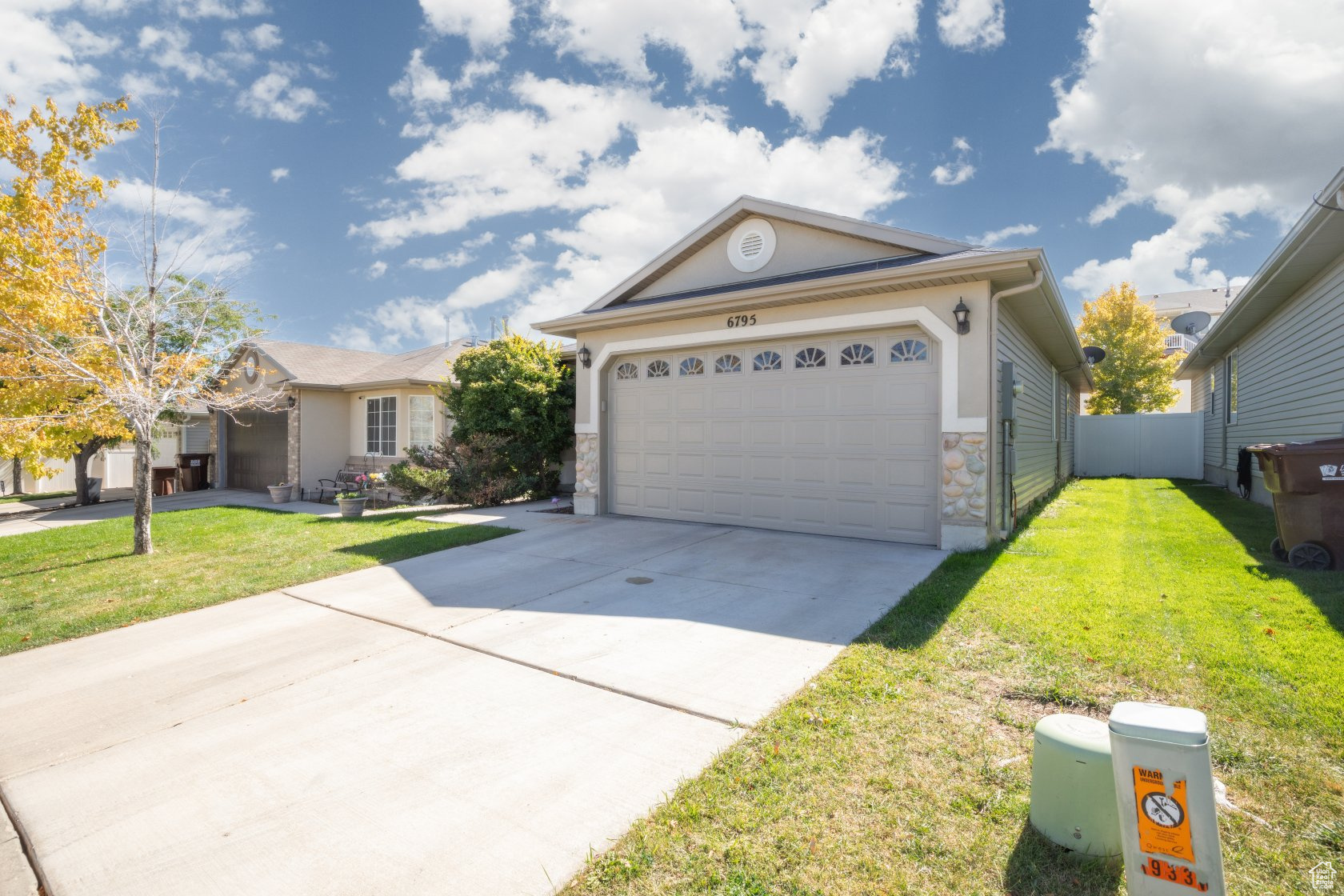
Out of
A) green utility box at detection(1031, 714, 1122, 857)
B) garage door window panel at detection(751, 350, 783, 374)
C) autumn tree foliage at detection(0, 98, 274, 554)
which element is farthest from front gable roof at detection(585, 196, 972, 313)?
green utility box at detection(1031, 714, 1122, 857)

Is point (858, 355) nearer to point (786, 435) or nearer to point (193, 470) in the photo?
point (786, 435)

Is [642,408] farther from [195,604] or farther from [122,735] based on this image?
[122,735]

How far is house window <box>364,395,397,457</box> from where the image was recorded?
15.5m

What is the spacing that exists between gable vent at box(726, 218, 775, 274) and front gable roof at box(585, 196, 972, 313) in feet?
0.38

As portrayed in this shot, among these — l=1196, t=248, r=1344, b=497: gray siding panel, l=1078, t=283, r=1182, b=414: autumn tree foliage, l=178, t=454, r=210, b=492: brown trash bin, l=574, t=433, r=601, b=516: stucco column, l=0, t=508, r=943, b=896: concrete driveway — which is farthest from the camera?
l=1078, t=283, r=1182, b=414: autumn tree foliage

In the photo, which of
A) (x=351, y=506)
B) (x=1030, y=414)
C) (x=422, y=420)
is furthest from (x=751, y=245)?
(x=422, y=420)

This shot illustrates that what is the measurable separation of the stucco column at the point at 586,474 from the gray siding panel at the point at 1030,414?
19.1 ft

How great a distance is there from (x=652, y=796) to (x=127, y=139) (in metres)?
10.7

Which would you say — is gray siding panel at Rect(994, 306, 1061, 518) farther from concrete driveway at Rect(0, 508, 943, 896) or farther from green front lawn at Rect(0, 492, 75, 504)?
green front lawn at Rect(0, 492, 75, 504)

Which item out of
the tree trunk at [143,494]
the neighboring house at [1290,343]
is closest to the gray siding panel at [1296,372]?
the neighboring house at [1290,343]

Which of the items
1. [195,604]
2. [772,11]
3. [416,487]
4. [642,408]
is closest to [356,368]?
[416,487]

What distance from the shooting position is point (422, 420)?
50.5 ft

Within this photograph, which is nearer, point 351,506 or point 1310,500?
point 1310,500

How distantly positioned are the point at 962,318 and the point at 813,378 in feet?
6.33
